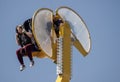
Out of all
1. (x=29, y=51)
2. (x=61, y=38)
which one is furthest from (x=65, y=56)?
(x=29, y=51)

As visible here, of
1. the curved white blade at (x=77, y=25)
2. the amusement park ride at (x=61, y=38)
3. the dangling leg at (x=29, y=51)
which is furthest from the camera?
the curved white blade at (x=77, y=25)

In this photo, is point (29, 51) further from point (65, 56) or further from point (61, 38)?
point (65, 56)

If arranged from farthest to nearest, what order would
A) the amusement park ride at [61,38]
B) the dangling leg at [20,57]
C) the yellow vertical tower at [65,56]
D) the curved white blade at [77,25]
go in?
the curved white blade at [77,25] → the dangling leg at [20,57] → the amusement park ride at [61,38] → the yellow vertical tower at [65,56]

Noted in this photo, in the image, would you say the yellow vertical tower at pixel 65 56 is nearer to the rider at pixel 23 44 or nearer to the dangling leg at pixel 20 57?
the rider at pixel 23 44

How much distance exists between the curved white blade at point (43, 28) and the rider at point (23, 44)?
0.81 meters

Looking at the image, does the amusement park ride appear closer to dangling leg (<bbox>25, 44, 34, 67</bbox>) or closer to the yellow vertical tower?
the yellow vertical tower

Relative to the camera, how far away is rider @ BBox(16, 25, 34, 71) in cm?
3041

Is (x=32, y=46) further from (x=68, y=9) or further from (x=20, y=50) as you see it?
(x=68, y=9)

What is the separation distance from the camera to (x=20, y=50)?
30.7 m

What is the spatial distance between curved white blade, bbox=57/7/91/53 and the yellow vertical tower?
56.4 inches

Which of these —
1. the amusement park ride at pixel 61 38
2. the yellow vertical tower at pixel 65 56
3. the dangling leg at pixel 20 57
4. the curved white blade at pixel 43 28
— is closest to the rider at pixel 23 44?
the dangling leg at pixel 20 57

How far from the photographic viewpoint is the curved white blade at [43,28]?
29125 millimetres

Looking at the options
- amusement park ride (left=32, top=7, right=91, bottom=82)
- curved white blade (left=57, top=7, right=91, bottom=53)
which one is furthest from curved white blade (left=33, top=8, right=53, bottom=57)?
curved white blade (left=57, top=7, right=91, bottom=53)

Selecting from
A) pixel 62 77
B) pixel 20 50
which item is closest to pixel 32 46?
pixel 20 50
